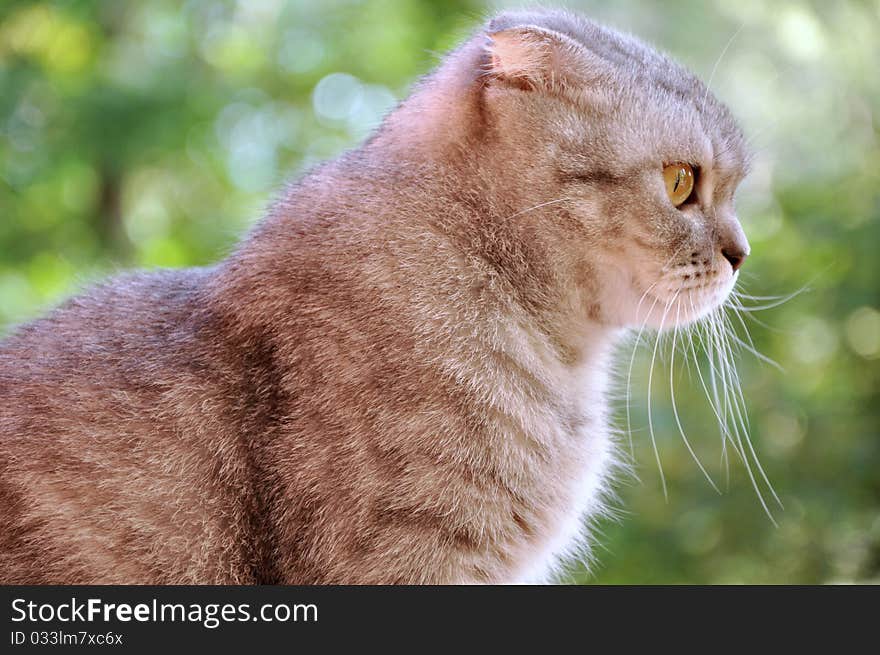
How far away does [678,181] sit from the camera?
54.1 inches

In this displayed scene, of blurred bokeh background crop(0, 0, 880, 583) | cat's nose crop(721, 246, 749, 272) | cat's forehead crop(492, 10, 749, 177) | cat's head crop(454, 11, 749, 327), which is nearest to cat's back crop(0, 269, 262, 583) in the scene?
blurred bokeh background crop(0, 0, 880, 583)

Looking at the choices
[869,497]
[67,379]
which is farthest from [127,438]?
[869,497]

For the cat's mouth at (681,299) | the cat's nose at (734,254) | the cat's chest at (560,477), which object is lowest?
the cat's chest at (560,477)

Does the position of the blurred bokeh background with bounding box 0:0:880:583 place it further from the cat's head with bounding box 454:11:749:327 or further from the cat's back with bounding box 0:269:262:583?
the cat's back with bounding box 0:269:262:583

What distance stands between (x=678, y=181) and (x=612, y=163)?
0.12 m

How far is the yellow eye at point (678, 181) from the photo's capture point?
1.36 meters

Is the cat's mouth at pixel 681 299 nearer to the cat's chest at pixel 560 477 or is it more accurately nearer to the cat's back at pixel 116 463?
the cat's chest at pixel 560 477

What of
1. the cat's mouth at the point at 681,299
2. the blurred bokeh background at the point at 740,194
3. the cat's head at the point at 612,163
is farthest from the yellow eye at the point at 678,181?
the blurred bokeh background at the point at 740,194

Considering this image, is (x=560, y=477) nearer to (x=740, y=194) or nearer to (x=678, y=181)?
(x=678, y=181)

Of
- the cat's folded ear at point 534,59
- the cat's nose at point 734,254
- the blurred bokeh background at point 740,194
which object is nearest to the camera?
the cat's folded ear at point 534,59

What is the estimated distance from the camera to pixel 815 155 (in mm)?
2439

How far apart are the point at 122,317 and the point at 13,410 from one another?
204mm
